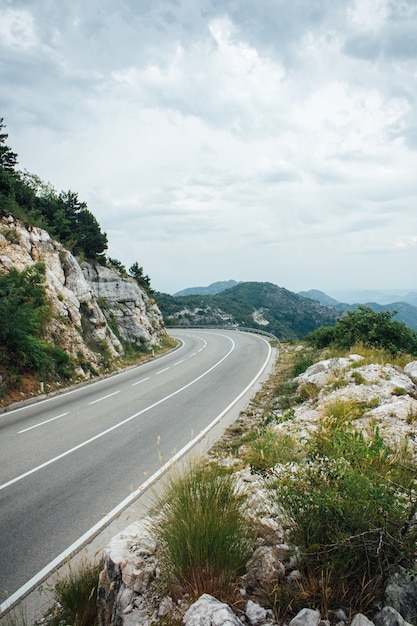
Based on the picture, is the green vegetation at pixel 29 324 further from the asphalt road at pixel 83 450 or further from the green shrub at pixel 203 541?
the green shrub at pixel 203 541

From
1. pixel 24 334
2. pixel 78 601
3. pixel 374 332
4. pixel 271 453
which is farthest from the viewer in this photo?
pixel 374 332

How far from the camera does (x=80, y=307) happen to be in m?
24.2

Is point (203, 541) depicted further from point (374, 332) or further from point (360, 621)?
point (374, 332)

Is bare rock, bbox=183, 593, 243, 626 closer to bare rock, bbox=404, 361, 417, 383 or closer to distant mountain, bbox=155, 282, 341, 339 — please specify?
bare rock, bbox=404, 361, 417, 383

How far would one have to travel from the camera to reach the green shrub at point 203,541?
3.49 m

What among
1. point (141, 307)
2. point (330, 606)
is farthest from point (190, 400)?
point (141, 307)

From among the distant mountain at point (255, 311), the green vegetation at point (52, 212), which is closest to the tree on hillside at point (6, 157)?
the green vegetation at point (52, 212)

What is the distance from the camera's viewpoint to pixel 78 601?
13.3ft

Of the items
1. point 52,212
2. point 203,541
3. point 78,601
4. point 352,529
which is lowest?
point 78,601

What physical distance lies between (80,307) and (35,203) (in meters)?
11.1

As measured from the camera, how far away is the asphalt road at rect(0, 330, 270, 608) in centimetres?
588

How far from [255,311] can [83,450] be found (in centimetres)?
13812

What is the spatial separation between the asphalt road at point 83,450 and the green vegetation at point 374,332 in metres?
5.66

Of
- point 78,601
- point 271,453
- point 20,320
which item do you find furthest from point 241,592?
point 20,320
